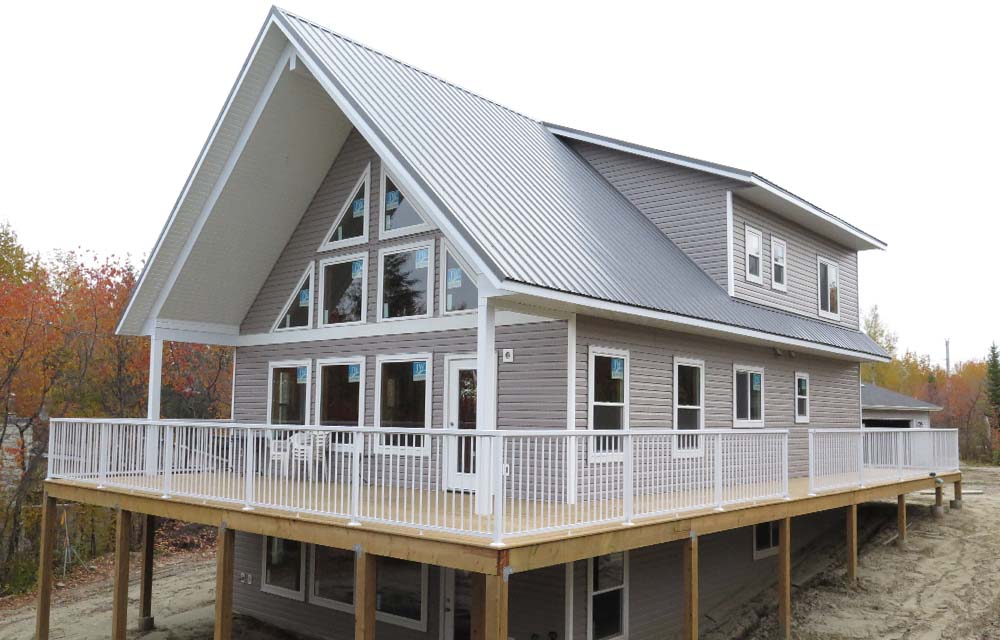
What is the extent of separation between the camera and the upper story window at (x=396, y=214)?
14.9 m

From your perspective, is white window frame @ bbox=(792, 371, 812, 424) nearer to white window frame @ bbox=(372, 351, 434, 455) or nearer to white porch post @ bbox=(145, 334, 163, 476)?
white window frame @ bbox=(372, 351, 434, 455)

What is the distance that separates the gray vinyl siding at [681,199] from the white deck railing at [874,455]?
150 inches

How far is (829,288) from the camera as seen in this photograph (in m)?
21.4

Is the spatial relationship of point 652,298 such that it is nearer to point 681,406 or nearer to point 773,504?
point 681,406

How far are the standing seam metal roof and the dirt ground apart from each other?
4837 millimetres

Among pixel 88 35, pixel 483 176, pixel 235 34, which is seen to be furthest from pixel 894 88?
pixel 88 35

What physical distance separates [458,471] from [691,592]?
3952 millimetres

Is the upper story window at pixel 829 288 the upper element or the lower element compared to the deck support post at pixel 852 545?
upper

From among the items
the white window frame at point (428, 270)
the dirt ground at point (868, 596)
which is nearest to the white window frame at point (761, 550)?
the dirt ground at point (868, 596)

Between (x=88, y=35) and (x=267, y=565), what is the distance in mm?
13129

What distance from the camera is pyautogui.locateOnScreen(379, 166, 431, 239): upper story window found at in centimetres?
1488

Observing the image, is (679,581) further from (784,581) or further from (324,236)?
(324,236)

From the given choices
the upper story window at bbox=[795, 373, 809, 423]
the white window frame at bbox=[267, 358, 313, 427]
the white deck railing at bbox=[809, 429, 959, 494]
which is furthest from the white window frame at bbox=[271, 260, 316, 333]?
the upper story window at bbox=[795, 373, 809, 423]

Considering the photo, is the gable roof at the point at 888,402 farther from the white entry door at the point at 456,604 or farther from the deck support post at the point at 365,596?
the deck support post at the point at 365,596
